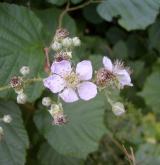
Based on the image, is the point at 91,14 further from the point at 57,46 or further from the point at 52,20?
the point at 57,46

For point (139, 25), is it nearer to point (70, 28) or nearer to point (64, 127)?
point (70, 28)

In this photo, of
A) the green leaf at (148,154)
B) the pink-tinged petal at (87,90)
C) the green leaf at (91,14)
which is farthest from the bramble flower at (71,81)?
the green leaf at (91,14)

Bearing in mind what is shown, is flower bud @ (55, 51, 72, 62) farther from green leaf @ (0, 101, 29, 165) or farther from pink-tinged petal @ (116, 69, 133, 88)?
green leaf @ (0, 101, 29, 165)

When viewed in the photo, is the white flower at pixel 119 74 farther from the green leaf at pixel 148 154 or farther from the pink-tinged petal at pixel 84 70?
the green leaf at pixel 148 154

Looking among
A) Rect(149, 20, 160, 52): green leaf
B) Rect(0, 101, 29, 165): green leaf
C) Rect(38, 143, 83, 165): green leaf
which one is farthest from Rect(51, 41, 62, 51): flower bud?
Rect(149, 20, 160, 52): green leaf

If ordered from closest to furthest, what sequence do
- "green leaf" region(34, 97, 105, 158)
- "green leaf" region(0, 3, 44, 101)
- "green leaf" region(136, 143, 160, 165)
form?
"green leaf" region(0, 3, 44, 101) < "green leaf" region(34, 97, 105, 158) < "green leaf" region(136, 143, 160, 165)

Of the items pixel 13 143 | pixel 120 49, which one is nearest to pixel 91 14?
pixel 120 49
